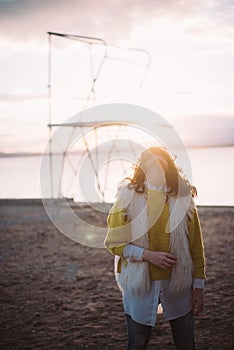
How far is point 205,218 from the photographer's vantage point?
36.8ft

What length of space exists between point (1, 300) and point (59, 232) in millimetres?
4707

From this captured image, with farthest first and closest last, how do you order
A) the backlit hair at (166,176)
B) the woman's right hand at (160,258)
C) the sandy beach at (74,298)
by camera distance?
the sandy beach at (74,298)
the backlit hair at (166,176)
the woman's right hand at (160,258)

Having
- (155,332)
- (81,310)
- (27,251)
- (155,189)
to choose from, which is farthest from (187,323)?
(27,251)

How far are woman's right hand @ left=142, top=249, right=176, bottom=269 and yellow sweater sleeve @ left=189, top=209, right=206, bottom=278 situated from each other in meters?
0.20

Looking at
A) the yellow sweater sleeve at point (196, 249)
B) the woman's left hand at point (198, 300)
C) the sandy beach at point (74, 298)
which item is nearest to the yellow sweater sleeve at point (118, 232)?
the yellow sweater sleeve at point (196, 249)

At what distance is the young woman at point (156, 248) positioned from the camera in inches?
95.6

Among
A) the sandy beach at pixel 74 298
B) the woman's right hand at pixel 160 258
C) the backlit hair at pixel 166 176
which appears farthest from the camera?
the sandy beach at pixel 74 298

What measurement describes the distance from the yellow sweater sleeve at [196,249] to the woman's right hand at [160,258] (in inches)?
7.9

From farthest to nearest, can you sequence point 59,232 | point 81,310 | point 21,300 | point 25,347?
point 59,232, point 21,300, point 81,310, point 25,347

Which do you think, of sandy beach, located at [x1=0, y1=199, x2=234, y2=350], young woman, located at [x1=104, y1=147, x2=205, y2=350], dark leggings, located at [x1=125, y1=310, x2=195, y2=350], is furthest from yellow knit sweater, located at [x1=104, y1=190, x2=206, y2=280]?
sandy beach, located at [x1=0, y1=199, x2=234, y2=350]

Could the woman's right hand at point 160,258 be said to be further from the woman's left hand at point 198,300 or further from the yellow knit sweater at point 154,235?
the woman's left hand at point 198,300

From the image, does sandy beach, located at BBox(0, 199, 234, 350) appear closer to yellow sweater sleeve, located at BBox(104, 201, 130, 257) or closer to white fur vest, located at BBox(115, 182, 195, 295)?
white fur vest, located at BBox(115, 182, 195, 295)

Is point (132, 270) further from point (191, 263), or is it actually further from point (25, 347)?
point (25, 347)

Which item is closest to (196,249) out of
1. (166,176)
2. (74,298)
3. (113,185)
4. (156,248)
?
(156,248)
